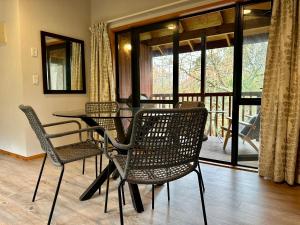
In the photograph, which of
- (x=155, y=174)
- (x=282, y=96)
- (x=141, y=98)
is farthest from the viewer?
(x=141, y=98)

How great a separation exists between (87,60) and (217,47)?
259cm

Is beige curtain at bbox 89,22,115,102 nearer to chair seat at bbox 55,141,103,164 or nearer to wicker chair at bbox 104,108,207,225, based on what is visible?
chair seat at bbox 55,141,103,164

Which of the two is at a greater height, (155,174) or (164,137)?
(164,137)

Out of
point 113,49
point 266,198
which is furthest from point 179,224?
point 113,49

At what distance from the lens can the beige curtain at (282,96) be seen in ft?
6.81

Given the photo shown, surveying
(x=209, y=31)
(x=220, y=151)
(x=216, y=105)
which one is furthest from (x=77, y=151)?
(x=216, y=105)

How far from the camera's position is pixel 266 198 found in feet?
6.20

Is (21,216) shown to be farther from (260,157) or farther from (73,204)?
(260,157)

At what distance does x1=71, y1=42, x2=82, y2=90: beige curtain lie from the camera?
3572 millimetres

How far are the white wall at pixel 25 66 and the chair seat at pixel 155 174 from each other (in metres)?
2.25

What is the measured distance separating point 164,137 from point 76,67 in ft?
9.62

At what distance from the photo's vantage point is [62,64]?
11.2ft

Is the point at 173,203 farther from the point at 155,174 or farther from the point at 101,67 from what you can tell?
the point at 101,67

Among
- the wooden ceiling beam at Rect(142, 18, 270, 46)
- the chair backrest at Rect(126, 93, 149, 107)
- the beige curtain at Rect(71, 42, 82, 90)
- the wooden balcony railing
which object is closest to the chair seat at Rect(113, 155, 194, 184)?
the wooden ceiling beam at Rect(142, 18, 270, 46)
